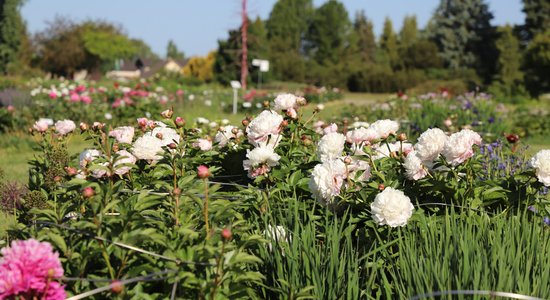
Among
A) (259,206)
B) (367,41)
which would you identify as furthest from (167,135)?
(367,41)

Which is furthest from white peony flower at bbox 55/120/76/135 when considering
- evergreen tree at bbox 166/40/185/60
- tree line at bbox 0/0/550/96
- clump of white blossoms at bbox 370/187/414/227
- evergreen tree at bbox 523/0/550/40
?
evergreen tree at bbox 166/40/185/60

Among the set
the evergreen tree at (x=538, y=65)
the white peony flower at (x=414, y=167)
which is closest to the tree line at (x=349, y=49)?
the evergreen tree at (x=538, y=65)

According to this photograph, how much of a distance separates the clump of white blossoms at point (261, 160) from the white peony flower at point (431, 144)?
25.6 inches

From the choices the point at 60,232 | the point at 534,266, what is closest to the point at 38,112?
the point at 60,232

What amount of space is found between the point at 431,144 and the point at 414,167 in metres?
0.14

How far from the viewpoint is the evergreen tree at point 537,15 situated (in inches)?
1398

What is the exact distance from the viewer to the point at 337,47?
5428 cm

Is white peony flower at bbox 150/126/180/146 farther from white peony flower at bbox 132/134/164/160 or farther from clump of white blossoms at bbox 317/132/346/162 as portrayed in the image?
clump of white blossoms at bbox 317/132/346/162

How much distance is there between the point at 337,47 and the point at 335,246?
173 feet

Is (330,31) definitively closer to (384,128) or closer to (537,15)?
(537,15)

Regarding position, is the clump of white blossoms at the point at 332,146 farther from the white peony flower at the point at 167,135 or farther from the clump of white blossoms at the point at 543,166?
the clump of white blossoms at the point at 543,166

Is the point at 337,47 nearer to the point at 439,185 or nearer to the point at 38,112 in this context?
the point at 38,112

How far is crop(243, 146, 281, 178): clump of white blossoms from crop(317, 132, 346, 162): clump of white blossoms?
229 millimetres

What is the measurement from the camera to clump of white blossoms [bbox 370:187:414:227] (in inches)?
96.6
